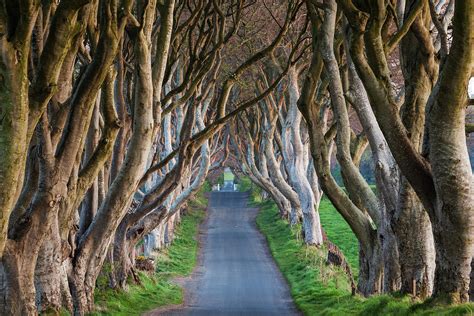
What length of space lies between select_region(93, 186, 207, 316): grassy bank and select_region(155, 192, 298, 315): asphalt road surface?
47cm

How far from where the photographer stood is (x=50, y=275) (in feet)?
37.8

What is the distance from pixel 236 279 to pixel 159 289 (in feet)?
12.9

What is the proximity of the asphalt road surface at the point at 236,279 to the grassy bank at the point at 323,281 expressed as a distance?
40cm

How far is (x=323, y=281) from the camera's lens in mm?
20094

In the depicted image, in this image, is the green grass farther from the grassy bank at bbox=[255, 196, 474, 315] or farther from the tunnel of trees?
the tunnel of trees

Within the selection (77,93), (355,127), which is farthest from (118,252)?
(355,127)

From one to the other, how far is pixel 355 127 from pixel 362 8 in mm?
29302

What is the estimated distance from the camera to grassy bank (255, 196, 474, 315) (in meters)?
10.5

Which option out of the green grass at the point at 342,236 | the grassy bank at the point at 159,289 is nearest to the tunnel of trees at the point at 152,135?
the grassy bank at the point at 159,289

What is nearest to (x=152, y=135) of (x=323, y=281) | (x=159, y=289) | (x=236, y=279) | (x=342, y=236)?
(x=159, y=289)

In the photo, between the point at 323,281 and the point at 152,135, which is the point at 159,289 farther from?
the point at 152,135

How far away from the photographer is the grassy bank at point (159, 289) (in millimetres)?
15758

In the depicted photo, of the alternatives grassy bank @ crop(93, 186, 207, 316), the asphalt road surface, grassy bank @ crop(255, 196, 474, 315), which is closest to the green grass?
grassy bank @ crop(255, 196, 474, 315)

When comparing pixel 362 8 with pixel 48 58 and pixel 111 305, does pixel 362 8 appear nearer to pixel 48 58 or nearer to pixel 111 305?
pixel 48 58
